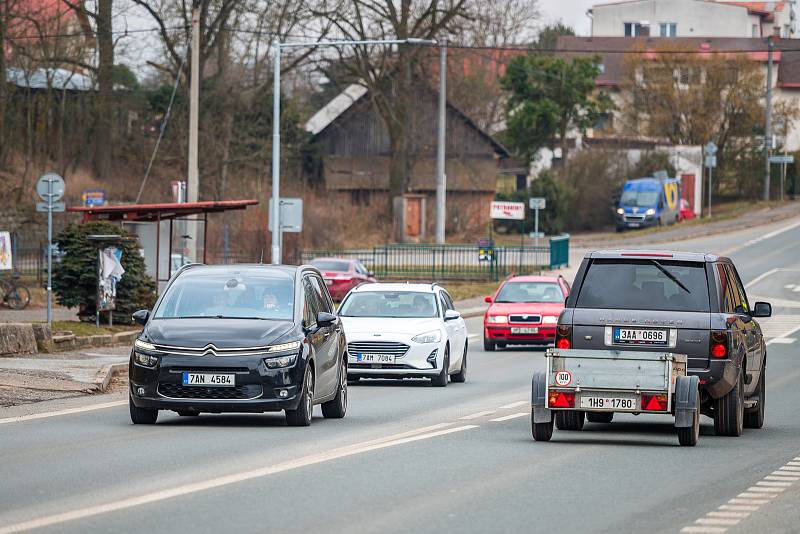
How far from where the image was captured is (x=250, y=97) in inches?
2589

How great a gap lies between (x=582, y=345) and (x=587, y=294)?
0.59 metres

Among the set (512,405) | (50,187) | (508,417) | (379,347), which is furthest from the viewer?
(50,187)

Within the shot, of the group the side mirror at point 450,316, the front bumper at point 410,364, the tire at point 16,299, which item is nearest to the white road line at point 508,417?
the front bumper at point 410,364

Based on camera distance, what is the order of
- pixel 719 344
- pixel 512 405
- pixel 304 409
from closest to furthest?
pixel 719 344
pixel 304 409
pixel 512 405

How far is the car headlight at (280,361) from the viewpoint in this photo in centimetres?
1466

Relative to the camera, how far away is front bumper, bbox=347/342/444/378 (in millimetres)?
22109

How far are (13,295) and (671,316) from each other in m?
27.9

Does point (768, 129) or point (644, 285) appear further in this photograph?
point (768, 129)

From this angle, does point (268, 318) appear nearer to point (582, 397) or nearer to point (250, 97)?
point (582, 397)

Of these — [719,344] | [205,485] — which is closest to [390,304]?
[719,344]

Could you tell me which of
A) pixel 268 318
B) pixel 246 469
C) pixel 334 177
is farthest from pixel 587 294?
pixel 334 177

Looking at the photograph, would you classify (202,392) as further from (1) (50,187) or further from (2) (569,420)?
(1) (50,187)

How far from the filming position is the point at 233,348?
1470 centimetres

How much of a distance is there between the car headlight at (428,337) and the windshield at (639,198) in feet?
196
